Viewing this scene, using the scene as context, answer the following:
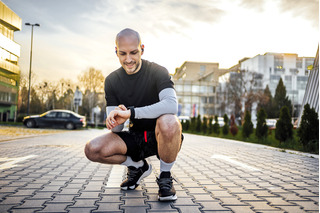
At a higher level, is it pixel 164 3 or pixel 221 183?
pixel 164 3

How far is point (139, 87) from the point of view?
145 inches

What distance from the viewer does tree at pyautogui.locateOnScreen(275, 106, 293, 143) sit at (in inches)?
467

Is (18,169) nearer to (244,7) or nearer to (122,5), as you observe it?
(122,5)

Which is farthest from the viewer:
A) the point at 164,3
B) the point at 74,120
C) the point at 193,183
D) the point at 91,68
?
the point at 91,68

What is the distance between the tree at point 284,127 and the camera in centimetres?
1185

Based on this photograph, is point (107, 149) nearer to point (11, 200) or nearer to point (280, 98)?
point (11, 200)

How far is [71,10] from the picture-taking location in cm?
512

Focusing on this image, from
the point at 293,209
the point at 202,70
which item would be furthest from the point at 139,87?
the point at 202,70

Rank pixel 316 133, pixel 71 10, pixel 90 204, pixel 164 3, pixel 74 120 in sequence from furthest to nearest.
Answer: pixel 74 120, pixel 316 133, pixel 71 10, pixel 164 3, pixel 90 204

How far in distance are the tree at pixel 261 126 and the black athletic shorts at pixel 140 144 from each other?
11363mm

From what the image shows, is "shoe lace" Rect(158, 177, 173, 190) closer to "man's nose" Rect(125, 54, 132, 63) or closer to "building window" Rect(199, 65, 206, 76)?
"man's nose" Rect(125, 54, 132, 63)

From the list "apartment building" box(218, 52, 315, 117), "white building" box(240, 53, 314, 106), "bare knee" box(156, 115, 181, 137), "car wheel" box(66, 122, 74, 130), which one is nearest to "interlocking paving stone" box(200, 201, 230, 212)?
"bare knee" box(156, 115, 181, 137)

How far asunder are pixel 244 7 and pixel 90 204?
153 inches

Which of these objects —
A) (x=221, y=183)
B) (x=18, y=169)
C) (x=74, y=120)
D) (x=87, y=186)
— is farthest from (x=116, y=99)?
(x=74, y=120)
